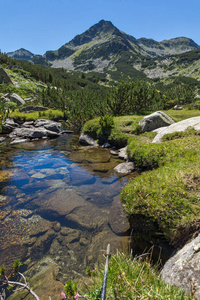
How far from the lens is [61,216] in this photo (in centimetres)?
680

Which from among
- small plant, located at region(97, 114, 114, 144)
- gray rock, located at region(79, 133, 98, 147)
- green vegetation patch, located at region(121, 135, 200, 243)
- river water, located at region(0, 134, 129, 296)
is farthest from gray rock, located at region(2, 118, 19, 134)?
green vegetation patch, located at region(121, 135, 200, 243)

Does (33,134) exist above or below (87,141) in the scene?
above

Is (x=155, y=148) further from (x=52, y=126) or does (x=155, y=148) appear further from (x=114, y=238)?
(x=52, y=126)

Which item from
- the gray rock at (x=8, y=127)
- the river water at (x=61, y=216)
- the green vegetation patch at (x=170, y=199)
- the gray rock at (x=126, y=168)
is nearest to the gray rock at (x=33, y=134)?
the gray rock at (x=8, y=127)

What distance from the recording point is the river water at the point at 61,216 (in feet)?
16.2

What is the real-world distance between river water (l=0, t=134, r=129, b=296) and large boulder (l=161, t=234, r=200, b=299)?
58.0 inches

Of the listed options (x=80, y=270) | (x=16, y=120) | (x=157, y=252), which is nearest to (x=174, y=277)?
(x=157, y=252)

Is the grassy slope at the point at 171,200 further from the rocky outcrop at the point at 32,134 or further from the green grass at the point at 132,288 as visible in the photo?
the rocky outcrop at the point at 32,134

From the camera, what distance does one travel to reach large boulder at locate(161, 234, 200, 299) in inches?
104

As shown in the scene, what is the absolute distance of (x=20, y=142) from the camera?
2047cm

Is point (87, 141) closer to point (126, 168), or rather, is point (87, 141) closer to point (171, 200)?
point (126, 168)

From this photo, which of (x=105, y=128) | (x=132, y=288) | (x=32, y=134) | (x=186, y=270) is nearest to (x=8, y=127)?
(x=32, y=134)

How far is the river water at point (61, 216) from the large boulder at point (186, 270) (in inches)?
Answer: 58.0

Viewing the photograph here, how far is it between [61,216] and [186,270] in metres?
5.14
